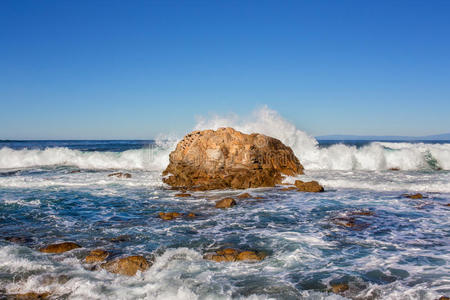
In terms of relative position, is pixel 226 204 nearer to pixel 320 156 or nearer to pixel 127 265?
pixel 127 265

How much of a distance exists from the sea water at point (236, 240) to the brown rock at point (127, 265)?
0.14 metres

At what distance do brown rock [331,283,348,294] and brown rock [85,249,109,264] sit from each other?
3753mm

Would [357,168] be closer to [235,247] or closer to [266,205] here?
[266,205]

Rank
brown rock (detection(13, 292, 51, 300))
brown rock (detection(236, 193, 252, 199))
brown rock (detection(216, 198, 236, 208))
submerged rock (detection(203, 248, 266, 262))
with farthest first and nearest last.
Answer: brown rock (detection(236, 193, 252, 199)) < brown rock (detection(216, 198, 236, 208)) < submerged rock (detection(203, 248, 266, 262)) < brown rock (detection(13, 292, 51, 300))

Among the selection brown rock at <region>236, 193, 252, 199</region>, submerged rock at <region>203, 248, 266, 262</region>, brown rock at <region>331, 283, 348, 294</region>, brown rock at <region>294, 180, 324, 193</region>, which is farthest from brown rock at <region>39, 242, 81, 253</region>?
brown rock at <region>294, 180, 324, 193</region>

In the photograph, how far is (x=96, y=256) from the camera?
5.65m

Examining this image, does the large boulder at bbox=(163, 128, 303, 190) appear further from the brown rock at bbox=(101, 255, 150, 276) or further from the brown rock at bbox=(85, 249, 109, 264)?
the brown rock at bbox=(101, 255, 150, 276)

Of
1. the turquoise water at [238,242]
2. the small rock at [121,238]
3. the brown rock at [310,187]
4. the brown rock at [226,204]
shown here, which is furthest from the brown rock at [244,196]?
the small rock at [121,238]

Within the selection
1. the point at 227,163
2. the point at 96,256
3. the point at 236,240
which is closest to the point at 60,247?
the point at 96,256

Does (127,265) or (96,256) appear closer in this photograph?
(127,265)

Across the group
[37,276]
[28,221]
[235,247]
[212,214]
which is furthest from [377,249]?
[28,221]

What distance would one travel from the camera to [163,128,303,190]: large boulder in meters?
14.1

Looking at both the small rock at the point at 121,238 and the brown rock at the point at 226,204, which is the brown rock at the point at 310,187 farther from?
the small rock at the point at 121,238

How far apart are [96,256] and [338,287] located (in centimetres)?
396
